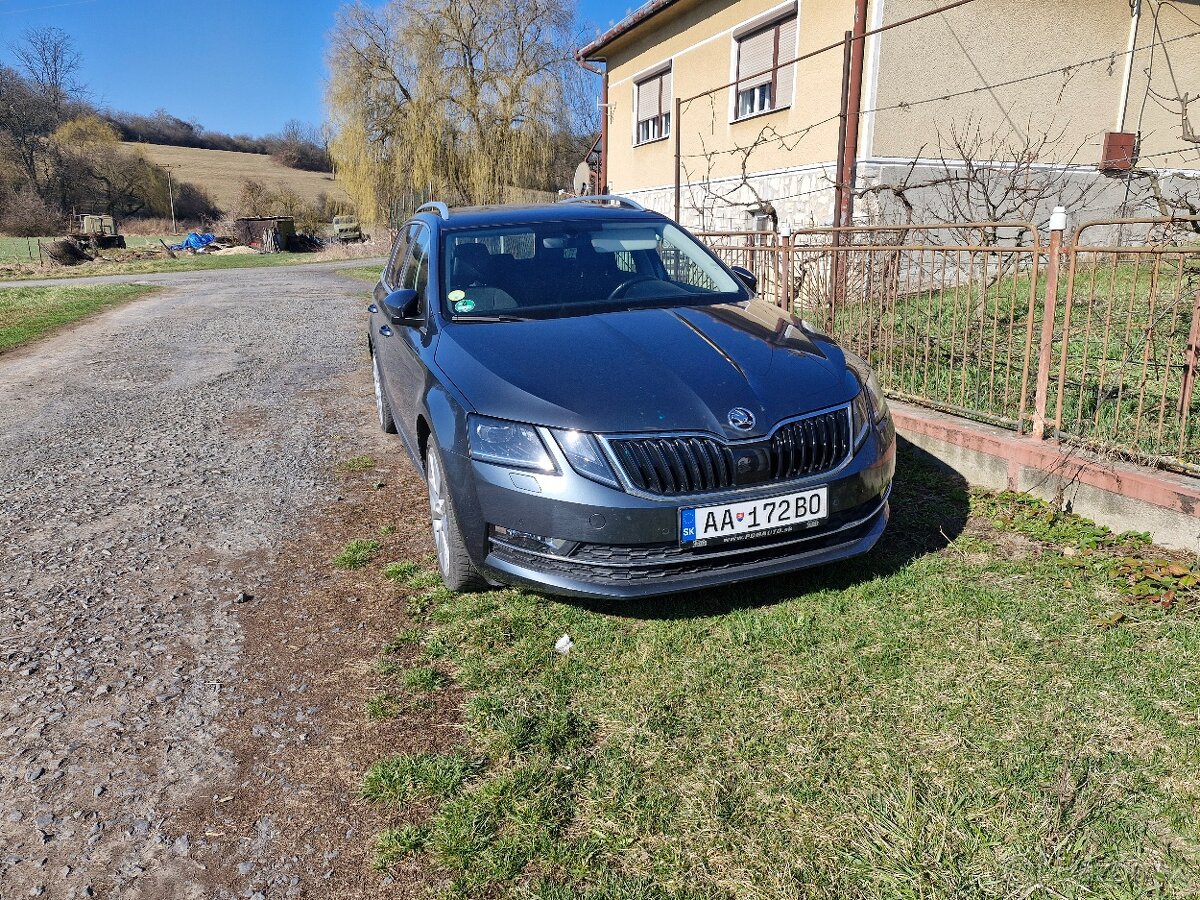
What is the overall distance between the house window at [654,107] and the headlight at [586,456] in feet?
52.1

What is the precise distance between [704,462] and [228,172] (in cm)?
8810

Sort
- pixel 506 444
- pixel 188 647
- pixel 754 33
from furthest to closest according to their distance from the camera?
pixel 754 33, pixel 188 647, pixel 506 444

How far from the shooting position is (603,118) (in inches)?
810

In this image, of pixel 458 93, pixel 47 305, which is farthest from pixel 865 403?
pixel 458 93

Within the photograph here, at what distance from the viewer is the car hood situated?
3.02 meters

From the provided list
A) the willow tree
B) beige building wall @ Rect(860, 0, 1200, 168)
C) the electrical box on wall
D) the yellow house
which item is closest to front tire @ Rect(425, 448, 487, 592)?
the yellow house

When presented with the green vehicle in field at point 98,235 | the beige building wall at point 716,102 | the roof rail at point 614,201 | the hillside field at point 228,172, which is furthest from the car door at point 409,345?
the hillside field at point 228,172

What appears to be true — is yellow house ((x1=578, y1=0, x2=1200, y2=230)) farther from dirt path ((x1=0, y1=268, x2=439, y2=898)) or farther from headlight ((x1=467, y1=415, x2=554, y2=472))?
headlight ((x1=467, y1=415, x2=554, y2=472))

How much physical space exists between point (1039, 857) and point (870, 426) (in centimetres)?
173

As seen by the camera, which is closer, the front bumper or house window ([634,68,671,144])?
the front bumper

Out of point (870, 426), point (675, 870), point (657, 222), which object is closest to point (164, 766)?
point (675, 870)

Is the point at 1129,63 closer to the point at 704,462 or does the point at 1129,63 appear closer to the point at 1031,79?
the point at 1031,79

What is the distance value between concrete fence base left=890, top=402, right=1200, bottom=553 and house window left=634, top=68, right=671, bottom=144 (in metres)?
14.1

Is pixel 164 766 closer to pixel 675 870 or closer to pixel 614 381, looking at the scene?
pixel 675 870
